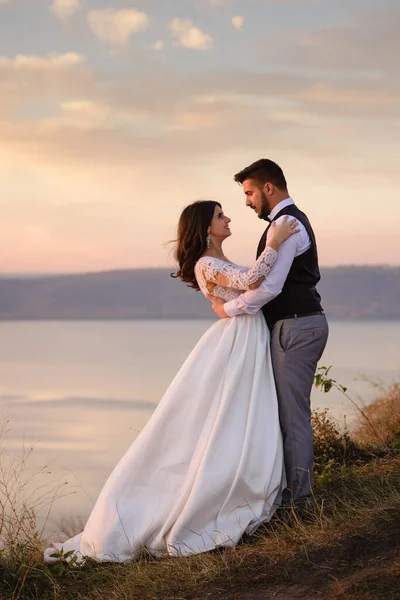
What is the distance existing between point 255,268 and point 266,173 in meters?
0.77

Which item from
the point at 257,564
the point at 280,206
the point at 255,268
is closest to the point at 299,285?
the point at 255,268

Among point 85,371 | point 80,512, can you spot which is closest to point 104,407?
point 85,371

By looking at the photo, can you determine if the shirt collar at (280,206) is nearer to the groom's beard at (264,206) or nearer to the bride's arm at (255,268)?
the groom's beard at (264,206)

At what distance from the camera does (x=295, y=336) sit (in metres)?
5.86

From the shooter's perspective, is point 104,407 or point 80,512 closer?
point 80,512

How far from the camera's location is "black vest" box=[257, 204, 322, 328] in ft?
19.4

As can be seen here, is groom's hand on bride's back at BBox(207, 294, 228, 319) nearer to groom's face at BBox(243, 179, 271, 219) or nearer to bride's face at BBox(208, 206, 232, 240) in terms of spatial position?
bride's face at BBox(208, 206, 232, 240)

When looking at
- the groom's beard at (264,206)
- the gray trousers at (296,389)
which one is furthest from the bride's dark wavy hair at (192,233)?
the gray trousers at (296,389)

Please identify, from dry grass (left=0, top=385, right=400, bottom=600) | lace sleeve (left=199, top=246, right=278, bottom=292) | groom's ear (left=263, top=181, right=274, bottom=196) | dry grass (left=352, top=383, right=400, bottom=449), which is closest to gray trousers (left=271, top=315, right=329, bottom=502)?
dry grass (left=0, top=385, right=400, bottom=600)

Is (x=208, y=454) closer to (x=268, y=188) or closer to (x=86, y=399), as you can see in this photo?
(x=268, y=188)

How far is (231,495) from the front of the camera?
5.72 metres

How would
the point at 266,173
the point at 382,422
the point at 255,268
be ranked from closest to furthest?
the point at 255,268, the point at 266,173, the point at 382,422

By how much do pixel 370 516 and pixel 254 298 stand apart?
171cm

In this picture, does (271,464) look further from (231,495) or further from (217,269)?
(217,269)
